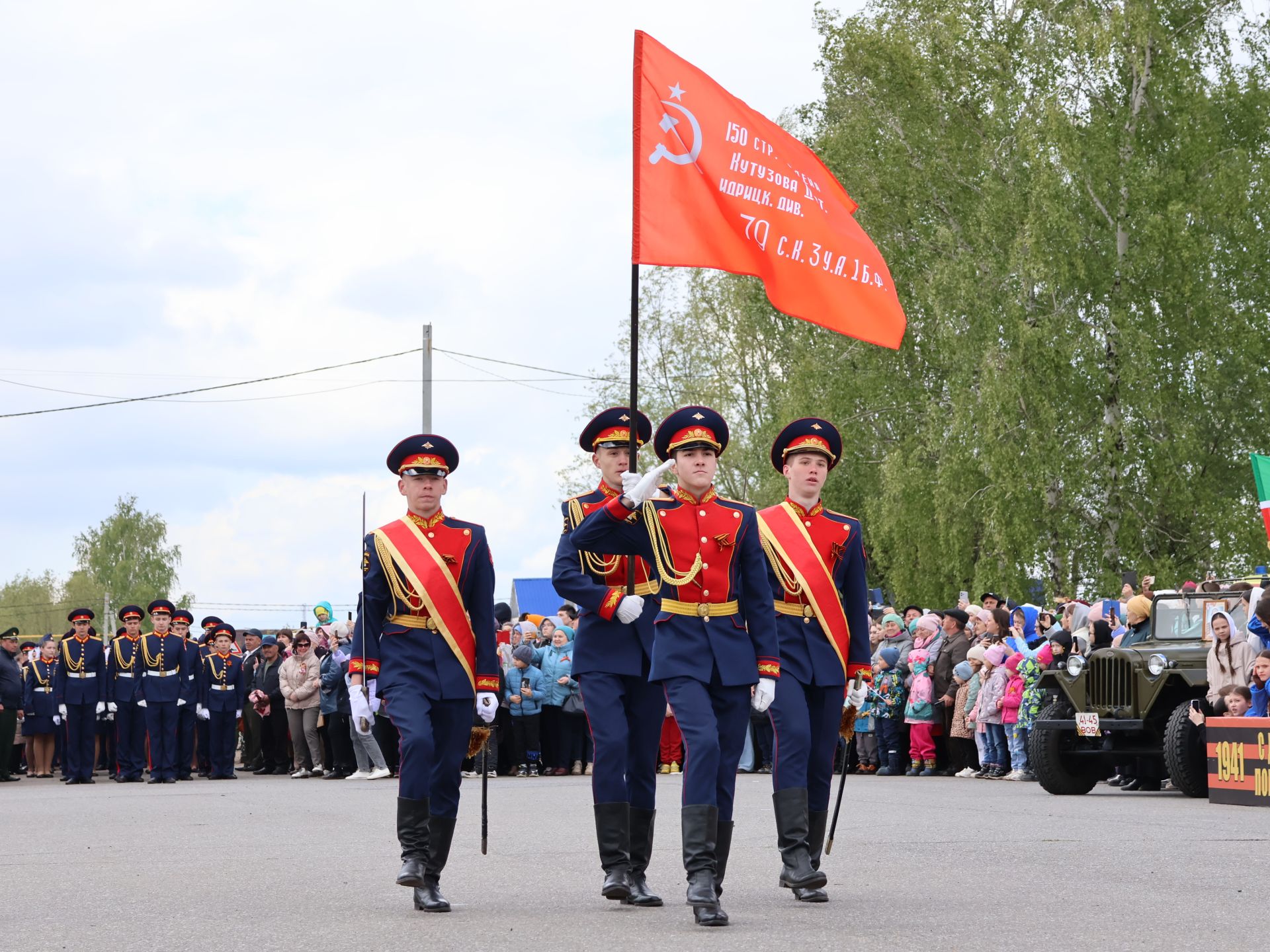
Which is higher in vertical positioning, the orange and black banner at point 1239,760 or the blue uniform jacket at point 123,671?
the blue uniform jacket at point 123,671

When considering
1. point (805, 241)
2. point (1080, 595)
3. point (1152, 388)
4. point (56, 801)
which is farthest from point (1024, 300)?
point (805, 241)

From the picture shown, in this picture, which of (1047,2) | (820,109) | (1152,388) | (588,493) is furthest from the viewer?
(820,109)

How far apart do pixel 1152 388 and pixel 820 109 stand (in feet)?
41.6

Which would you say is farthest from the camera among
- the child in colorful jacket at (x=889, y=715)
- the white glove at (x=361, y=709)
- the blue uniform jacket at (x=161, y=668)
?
the blue uniform jacket at (x=161, y=668)

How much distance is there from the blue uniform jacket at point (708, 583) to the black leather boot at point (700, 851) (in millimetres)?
528

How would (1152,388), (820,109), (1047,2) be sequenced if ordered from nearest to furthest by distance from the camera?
1. (1152,388)
2. (1047,2)
3. (820,109)

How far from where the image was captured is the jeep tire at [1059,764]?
53.6 feet

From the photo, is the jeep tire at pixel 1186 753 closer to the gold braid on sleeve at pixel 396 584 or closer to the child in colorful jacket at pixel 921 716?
the child in colorful jacket at pixel 921 716

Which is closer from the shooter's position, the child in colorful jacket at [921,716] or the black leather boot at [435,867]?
the black leather boot at [435,867]

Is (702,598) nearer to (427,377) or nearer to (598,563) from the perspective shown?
(598,563)

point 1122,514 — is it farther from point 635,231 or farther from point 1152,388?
point 635,231

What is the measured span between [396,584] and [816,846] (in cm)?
213

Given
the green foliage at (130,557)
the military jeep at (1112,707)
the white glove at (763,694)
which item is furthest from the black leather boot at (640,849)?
the green foliage at (130,557)

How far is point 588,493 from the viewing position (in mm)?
8438
